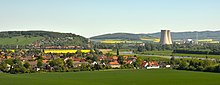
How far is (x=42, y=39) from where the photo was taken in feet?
439

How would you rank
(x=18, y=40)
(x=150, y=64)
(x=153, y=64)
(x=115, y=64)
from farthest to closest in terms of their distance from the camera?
(x=18, y=40)
(x=153, y=64)
(x=150, y=64)
(x=115, y=64)

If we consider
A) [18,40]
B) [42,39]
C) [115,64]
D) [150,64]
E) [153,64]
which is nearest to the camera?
[115,64]

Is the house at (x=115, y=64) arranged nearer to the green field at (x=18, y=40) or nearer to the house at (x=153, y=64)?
the house at (x=153, y=64)

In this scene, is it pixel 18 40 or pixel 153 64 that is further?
pixel 18 40

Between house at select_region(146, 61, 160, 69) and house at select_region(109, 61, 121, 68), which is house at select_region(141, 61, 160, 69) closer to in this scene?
house at select_region(146, 61, 160, 69)

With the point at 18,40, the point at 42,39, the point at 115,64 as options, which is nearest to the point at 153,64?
the point at 115,64

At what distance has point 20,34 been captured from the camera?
145 m

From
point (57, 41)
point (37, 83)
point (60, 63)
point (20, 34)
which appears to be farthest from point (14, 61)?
point (20, 34)

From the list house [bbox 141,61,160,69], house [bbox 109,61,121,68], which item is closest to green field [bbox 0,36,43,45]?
house [bbox 109,61,121,68]

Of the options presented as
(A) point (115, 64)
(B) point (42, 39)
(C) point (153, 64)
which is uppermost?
(B) point (42, 39)

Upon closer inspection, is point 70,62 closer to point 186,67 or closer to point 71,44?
point 186,67

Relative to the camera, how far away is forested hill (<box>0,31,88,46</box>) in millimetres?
127312

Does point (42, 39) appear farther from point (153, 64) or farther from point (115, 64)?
point (153, 64)

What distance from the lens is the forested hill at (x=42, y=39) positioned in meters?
127
